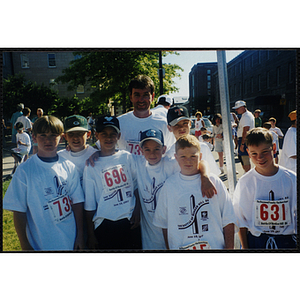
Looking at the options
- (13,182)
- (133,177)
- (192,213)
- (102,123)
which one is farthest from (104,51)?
(192,213)

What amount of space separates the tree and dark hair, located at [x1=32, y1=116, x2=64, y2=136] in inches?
21.0

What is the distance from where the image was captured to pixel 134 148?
2912 mm

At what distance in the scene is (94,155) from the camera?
8.87ft

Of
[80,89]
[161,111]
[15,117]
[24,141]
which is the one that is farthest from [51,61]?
[161,111]

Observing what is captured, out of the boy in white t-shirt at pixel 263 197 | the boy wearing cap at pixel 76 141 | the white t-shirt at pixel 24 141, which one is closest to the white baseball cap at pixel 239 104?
the boy in white t-shirt at pixel 263 197

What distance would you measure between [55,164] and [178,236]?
143cm

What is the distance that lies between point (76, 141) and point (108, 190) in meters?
0.62

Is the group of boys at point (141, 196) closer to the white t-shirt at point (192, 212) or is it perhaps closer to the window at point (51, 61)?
the white t-shirt at point (192, 212)

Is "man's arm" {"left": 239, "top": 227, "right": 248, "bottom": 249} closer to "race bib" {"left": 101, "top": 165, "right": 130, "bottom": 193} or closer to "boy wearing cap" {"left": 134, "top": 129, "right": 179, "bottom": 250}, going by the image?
"boy wearing cap" {"left": 134, "top": 129, "right": 179, "bottom": 250}

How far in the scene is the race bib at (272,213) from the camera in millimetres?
2691

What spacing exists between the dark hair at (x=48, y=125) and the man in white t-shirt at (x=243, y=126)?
1.97 metres

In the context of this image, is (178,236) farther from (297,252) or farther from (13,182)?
(13,182)

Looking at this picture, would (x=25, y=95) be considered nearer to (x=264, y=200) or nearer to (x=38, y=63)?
(x=38, y=63)

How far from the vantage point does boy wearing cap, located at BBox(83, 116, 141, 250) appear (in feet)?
8.83
